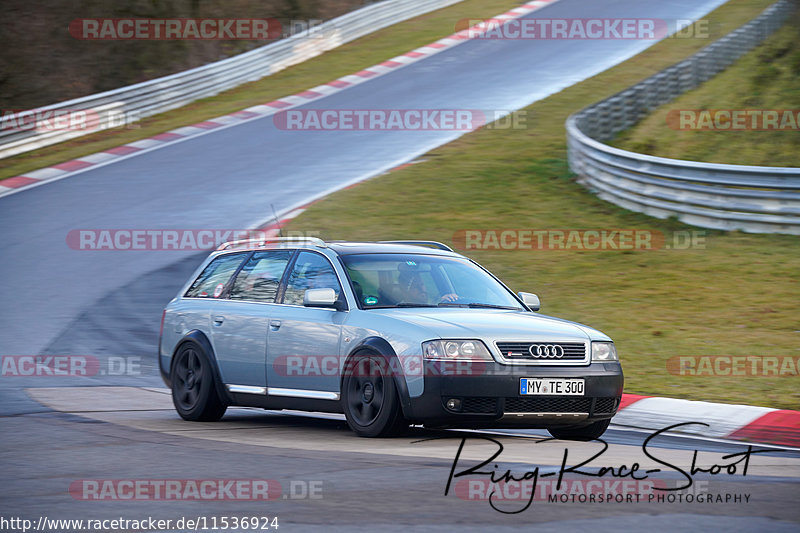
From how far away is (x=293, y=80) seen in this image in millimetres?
32750

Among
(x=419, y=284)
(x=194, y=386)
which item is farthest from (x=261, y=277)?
(x=419, y=284)

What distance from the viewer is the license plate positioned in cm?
838

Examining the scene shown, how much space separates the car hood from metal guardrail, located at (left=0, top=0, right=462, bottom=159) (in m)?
18.9

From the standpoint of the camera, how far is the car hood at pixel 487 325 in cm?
845

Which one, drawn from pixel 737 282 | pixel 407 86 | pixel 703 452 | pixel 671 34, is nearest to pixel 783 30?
pixel 671 34

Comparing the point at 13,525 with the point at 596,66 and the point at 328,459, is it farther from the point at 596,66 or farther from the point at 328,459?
the point at 596,66

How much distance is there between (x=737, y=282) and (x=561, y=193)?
6403 millimetres
